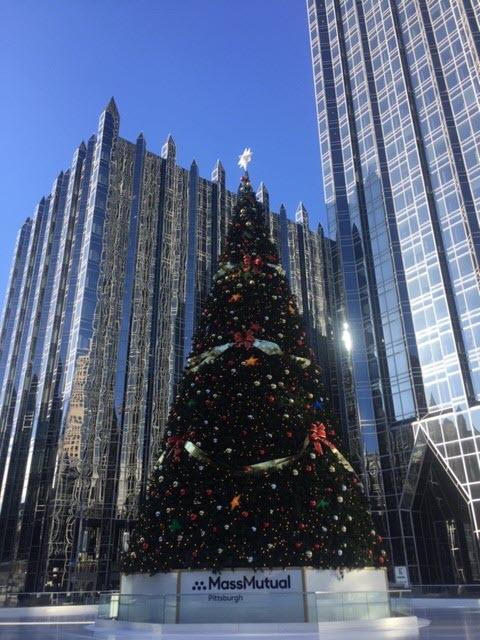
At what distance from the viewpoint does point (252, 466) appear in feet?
40.3

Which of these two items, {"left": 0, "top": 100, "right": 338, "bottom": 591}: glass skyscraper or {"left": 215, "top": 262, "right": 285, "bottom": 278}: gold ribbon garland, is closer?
{"left": 215, "top": 262, "right": 285, "bottom": 278}: gold ribbon garland

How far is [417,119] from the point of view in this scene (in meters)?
40.7

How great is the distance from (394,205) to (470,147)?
21.4 ft

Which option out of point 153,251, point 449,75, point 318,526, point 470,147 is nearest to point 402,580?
point 318,526

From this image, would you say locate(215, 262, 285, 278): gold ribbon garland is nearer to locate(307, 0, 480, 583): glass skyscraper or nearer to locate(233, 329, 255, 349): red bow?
locate(233, 329, 255, 349): red bow

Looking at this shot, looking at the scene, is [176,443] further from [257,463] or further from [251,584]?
[251,584]

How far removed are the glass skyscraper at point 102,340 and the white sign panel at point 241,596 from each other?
2652cm

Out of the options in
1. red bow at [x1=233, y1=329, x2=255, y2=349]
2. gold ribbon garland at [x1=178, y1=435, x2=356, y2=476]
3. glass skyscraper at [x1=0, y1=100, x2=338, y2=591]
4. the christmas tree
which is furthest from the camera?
glass skyscraper at [x1=0, y1=100, x2=338, y2=591]

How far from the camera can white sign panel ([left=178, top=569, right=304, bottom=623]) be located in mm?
11008

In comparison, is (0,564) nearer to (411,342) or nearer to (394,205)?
(411,342)

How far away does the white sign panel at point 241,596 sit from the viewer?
11008mm

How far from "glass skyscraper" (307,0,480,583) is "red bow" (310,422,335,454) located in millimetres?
21745

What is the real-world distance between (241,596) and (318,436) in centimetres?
389

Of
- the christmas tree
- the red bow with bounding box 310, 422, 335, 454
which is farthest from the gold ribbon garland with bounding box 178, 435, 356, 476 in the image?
the red bow with bounding box 310, 422, 335, 454
